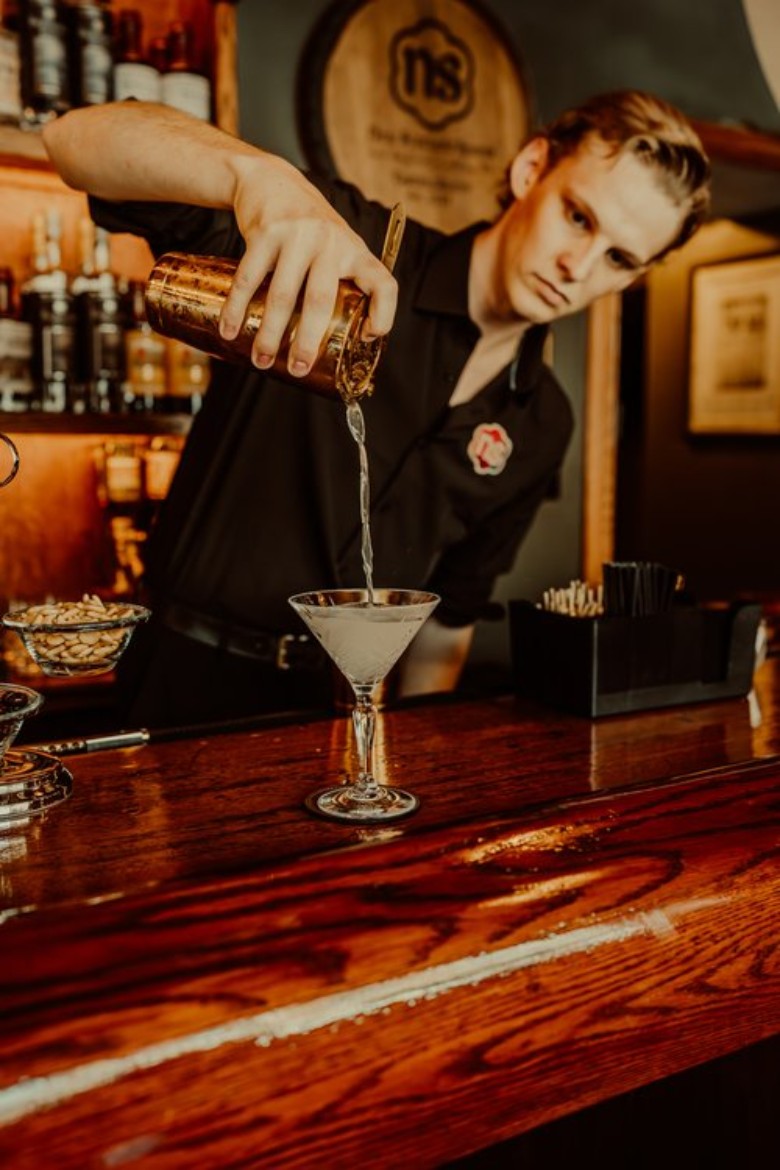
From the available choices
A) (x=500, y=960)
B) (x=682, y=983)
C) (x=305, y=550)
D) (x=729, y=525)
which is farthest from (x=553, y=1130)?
(x=729, y=525)

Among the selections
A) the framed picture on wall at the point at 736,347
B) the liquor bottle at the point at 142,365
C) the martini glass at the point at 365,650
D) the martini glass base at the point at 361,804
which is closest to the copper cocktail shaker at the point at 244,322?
the martini glass at the point at 365,650

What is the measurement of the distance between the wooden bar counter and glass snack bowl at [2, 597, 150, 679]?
138mm

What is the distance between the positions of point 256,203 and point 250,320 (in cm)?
14

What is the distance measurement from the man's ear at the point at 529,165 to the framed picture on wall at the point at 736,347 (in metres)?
3.37

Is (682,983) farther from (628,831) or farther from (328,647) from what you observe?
(328,647)

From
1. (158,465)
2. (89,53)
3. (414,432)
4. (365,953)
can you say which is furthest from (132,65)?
(365,953)

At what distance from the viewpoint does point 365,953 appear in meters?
0.89

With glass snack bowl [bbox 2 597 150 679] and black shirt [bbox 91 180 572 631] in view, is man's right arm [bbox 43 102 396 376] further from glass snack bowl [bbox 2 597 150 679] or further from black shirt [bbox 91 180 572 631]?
black shirt [bbox 91 180 572 631]

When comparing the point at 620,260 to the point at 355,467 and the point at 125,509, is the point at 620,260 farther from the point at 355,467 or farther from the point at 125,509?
the point at 125,509

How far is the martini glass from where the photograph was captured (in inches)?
41.0

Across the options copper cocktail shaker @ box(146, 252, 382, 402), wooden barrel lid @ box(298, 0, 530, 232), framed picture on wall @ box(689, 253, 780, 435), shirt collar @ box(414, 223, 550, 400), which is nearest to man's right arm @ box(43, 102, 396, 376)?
copper cocktail shaker @ box(146, 252, 382, 402)

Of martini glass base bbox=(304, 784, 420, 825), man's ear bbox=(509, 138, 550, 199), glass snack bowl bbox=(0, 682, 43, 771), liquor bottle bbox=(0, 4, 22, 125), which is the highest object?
liquor bottle bbox=(0, 4, 22, 125)

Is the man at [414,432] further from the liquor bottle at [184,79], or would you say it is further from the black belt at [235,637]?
the liquor bottle at [184,79]

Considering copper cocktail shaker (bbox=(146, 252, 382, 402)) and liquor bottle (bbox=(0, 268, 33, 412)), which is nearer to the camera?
A: copper cocktail shaker (bbox=(146, 252, 382, 402))
